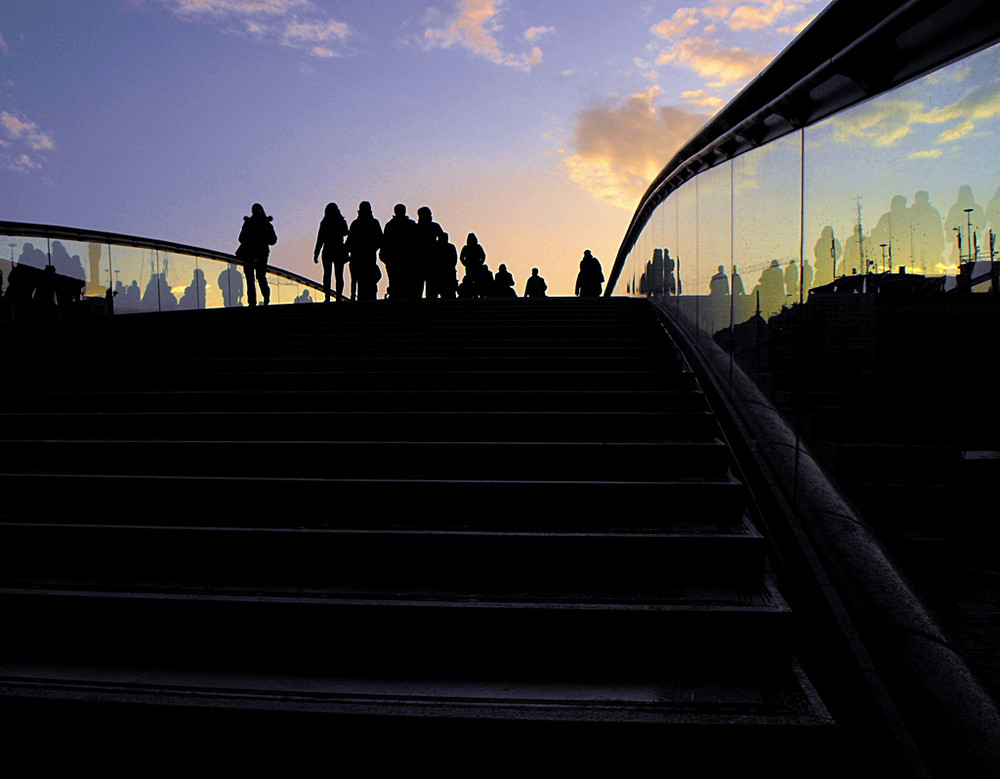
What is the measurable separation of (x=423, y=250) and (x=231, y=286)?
9.09 ft

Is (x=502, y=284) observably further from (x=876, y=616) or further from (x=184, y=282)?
(x=876, y=616)

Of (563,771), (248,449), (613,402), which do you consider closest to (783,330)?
(613,402)

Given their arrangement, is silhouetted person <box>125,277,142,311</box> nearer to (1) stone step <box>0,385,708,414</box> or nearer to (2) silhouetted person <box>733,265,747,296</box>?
(1) stone step <box>0,385,708,414</box>

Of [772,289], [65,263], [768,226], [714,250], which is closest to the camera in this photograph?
[772,289]

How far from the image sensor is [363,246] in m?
10.4

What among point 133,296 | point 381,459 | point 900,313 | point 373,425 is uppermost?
point 133,296

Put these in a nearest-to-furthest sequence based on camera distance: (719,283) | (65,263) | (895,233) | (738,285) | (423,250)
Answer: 1. (895,233)
2. (738,285)
3. (719,283)
4. (65,263)
5. (423,250)

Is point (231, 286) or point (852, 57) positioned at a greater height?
point (231, 286)

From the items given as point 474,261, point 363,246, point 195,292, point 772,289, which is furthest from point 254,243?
point 772,289

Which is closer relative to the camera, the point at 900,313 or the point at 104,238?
the point at 900,313

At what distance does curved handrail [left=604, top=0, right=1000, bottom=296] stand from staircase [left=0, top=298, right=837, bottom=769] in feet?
4.48

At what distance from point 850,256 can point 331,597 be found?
195 cm

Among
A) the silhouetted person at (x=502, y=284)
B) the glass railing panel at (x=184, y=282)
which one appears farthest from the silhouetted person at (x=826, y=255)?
the silhouetted person at (x=502, y=284)

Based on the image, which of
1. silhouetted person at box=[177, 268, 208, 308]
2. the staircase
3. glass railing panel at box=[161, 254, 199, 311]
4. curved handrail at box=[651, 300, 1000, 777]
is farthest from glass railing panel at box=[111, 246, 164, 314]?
curved handrail at box=[651, 300, 1000, 777]
